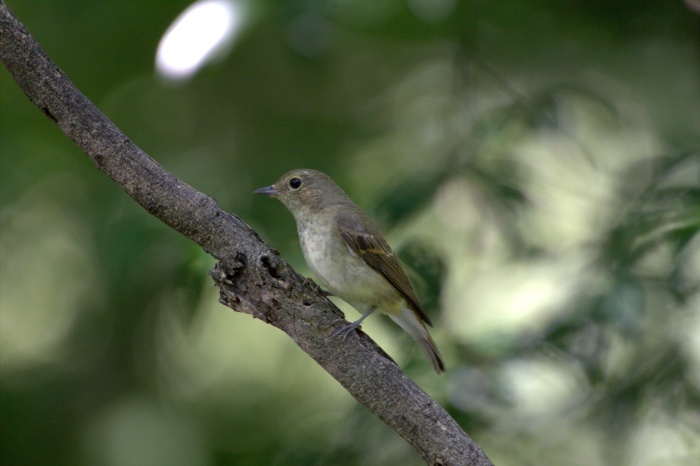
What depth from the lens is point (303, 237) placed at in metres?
4.31

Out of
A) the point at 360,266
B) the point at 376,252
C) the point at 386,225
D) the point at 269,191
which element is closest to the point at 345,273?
the point at 360,266

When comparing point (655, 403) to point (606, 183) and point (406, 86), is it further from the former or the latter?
point (406, 86)

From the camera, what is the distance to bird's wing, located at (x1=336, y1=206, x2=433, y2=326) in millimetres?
4098

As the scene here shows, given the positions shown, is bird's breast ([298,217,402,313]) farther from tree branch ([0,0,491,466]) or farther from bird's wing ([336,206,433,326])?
tree branch ([0,0,491,466])

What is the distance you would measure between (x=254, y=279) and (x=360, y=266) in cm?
161

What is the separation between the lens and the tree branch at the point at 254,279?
2.47 metres

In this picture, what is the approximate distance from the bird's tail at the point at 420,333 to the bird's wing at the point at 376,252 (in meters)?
0.07

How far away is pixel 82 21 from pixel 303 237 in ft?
6.99

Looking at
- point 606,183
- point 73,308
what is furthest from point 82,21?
point 606,183

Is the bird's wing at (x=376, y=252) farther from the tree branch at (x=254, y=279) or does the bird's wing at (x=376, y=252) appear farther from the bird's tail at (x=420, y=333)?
the tree branch at (x=254, y=279)

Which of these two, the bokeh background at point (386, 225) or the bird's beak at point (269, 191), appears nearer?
the bokeh background at point (386, 225)

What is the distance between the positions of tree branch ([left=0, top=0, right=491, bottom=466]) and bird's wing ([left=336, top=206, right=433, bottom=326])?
143 cm

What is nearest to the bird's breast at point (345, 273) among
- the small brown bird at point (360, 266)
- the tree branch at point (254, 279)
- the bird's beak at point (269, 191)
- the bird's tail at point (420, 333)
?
the small brown bird at point (360, 266)

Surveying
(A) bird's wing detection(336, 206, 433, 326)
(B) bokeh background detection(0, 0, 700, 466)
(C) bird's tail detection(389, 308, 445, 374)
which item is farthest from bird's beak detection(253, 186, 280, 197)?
(C) bird's tail detection(389, 308, 445, 374)
